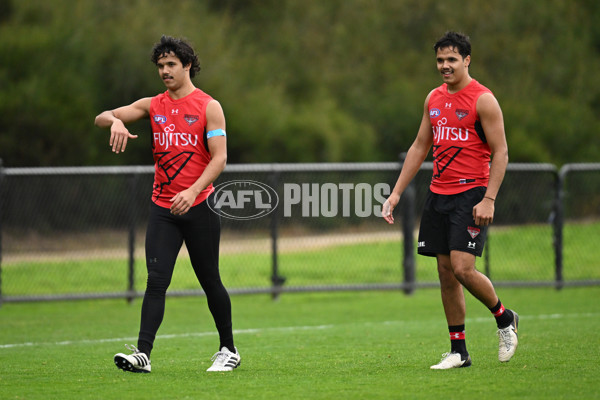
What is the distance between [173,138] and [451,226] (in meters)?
2.02

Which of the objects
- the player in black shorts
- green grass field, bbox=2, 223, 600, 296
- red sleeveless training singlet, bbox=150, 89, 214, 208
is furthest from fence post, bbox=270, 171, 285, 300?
red sleeveless training singlet, bbox=150, 89, 214, 208

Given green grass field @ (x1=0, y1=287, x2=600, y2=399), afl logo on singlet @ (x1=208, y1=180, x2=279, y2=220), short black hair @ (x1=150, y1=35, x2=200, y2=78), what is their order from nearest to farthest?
green grass field @ (x1=0, y1=287, x2=600, y2=399)
short black hair @ (x1=150, y1=35, x2=200, y2=78)
afl logo on singlet @ (x1=208, y1=180, x2=279, y2=220)

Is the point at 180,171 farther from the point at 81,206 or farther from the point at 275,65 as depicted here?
the point at 275,65

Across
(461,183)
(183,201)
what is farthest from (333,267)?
(183,201)

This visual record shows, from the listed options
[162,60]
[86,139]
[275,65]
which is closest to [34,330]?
[162,60]

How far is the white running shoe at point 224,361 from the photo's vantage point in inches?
265

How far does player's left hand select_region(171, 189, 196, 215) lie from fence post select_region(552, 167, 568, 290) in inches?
354

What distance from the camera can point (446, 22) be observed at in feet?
120

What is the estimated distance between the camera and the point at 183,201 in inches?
247

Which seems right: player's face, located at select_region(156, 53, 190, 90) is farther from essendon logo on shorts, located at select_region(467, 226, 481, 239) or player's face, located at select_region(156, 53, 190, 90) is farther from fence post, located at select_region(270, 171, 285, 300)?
fence post, located at select_region(270, 171, 285, 300)

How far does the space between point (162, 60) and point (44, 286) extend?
821 cm

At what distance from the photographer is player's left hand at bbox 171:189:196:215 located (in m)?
6.29

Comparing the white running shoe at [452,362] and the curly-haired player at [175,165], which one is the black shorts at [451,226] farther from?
the curly-haired player at [175,165]

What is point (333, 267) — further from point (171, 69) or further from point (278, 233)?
point (171, 69)
